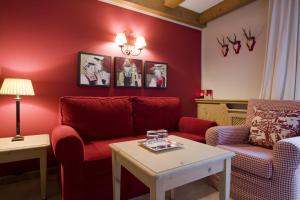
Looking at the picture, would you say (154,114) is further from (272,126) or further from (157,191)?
(157,191)

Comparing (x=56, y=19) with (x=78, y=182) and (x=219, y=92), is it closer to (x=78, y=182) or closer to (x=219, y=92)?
(x=78, y=182)

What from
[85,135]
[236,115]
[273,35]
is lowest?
[85,135]

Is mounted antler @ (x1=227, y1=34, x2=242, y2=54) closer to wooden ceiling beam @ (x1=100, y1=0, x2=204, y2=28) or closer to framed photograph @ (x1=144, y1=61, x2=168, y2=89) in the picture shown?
wooden ceiling beam @ (x1=100, y1=0, x2=204, y2=28)

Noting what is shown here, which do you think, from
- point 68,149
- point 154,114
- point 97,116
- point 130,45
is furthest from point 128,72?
point 68,149

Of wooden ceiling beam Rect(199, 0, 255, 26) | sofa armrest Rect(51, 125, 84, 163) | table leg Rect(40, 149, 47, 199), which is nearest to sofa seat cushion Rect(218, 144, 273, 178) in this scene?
sofa armrest Rect(51, 125, 84, 163)

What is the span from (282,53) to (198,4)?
60.0 inches

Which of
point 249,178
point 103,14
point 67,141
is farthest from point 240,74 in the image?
point 67,141

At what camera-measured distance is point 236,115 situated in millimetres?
2613

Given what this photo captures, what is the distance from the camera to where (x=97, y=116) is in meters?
1.99

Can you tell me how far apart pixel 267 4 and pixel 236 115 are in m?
1.61

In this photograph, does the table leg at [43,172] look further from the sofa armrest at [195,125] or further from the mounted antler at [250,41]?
the mounted antler at [250,41]

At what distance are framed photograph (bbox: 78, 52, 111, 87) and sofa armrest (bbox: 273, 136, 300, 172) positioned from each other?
79.7 inches

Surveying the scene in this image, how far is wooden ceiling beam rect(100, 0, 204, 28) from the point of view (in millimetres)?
2572

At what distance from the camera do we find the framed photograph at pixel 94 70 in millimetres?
2299
